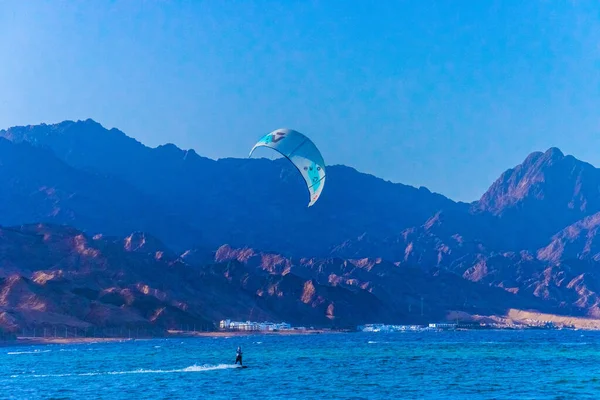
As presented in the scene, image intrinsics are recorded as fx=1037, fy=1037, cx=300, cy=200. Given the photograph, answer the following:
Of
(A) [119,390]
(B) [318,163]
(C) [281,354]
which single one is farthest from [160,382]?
(C) [281,354]

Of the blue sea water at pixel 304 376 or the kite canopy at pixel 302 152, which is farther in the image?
the kite canopy at pixel 302 152

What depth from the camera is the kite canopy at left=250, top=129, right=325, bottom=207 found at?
90375mm

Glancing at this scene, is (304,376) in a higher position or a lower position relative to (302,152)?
lower

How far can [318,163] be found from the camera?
299 ft

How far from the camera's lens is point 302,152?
90.9 meters

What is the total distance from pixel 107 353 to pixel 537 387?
89.9 meters

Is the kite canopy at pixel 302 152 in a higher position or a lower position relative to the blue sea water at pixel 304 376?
higher

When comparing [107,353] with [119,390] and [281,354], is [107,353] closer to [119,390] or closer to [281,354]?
[281,354]

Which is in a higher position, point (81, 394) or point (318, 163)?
point (318, 163)

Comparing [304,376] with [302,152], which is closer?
[302,152]

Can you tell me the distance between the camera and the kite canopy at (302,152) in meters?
90.4

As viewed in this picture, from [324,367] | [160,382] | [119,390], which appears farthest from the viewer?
[324,367]

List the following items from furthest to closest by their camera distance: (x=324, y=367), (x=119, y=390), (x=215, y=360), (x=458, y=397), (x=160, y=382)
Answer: (x=215, y=360) < (x=324, y=367) < (x=160, y=382) < (x=119, y=390) < (x=458, y=397)

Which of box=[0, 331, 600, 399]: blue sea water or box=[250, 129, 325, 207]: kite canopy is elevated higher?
box=[250, 129, 325, 207]: kite canopy
